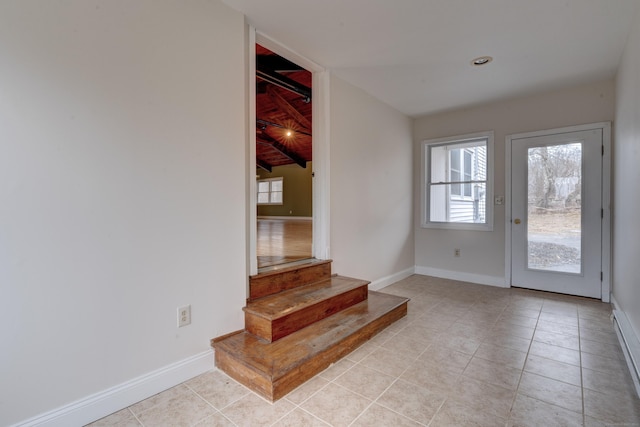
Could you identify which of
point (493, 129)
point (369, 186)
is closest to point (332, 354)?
point (369, 186)

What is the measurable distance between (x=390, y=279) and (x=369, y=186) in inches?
54.1

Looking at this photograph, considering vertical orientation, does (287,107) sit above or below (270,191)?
above

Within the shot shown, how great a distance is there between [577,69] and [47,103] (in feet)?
14.6

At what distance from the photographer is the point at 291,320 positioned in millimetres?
2246

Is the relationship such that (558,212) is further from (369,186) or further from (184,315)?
(184,315)

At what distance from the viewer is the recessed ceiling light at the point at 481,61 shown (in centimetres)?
290

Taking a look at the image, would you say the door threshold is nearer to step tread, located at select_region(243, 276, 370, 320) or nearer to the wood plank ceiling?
step tread, located at select_region(243, 276, 370, 320)

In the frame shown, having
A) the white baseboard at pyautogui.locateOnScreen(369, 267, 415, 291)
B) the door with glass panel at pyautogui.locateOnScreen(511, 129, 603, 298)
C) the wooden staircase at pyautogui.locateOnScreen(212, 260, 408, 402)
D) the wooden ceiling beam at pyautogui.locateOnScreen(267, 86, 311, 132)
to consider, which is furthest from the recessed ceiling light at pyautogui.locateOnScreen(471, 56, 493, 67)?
the wooden ceiling beam at pyautogui.locateOnScreen(267, 86, 311, 132)

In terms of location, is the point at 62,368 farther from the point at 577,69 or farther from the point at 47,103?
the point at 577,69

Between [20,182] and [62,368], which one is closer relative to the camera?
[20,182]

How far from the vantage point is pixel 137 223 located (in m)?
1.74

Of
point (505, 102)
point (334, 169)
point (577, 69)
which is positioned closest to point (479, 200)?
point (505, 102)

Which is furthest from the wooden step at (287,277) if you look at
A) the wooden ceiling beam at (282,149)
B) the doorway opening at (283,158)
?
the wooden ceiling beam at (282,149)

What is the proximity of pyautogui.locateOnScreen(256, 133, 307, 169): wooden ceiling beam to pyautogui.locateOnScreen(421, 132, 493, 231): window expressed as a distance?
6.11 metres
